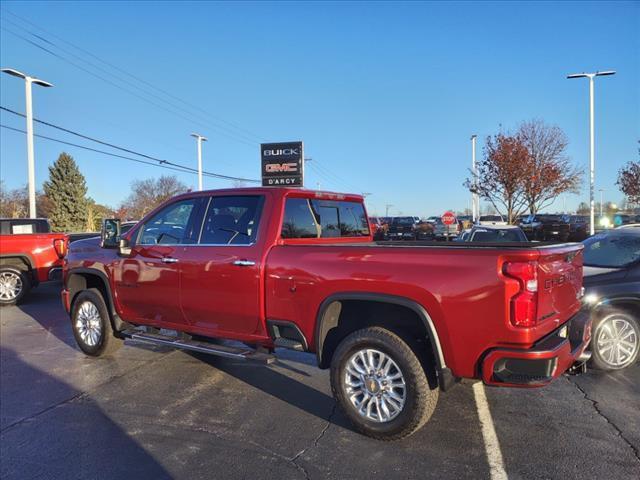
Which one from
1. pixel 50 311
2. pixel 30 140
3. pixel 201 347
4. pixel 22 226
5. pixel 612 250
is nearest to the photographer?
pixel 201 347

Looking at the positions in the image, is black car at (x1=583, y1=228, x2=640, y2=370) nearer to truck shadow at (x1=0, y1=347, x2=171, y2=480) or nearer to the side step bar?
the side step bar

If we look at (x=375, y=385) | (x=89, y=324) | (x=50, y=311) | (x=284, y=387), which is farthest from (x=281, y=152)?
(x=375, y=385)

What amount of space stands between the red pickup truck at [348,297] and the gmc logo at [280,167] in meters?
18.7

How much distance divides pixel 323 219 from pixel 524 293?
99.8 inches

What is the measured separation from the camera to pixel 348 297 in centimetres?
392

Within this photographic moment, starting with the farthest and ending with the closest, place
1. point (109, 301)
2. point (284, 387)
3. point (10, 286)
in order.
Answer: point (10, 286) < point (109, 301) < point (284, 387)

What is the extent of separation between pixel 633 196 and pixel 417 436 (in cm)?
2663

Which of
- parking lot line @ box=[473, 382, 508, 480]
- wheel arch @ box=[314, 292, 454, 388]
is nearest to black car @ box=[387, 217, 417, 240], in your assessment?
parking lot line @ box=[473, 382, 508, 480]

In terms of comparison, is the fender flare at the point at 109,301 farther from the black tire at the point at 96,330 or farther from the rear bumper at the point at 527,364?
the rear bumper at the point at 527,364

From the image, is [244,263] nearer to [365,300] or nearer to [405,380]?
[365,300]

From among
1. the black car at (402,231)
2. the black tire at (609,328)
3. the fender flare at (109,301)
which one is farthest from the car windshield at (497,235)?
the black car at (402,231)

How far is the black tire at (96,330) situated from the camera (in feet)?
20.0

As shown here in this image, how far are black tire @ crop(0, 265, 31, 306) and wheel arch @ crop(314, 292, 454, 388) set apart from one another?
9064 mm

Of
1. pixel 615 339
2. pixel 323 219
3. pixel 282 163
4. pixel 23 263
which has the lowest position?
pixel 615 339
